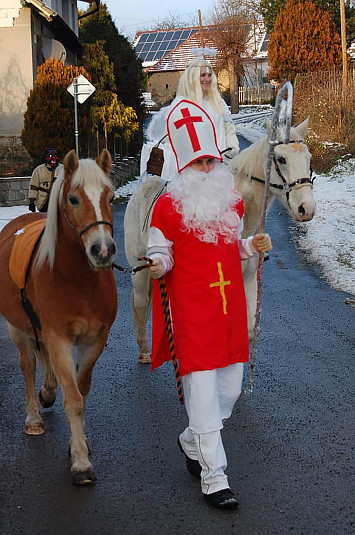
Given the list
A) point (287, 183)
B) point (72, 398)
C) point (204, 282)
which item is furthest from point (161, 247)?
point (287, 183)

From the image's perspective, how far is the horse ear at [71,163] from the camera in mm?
3978

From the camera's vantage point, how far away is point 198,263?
13.1 ft

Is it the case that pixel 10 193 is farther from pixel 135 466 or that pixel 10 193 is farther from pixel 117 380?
pixel 135 466

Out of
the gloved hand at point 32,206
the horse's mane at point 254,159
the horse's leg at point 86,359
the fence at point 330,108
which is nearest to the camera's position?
the horse's leg at point 86,359

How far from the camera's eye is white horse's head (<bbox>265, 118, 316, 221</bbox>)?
5363 millimetres

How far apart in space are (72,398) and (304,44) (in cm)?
3613

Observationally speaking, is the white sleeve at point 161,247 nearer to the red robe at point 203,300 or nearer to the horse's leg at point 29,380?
the red robe at point 203,300

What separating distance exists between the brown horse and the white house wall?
18.9m

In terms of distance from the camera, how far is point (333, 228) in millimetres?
13641

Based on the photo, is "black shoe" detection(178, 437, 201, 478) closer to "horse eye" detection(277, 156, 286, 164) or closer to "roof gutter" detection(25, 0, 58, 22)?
"horse eye" detection(277, 156, 286, 164)

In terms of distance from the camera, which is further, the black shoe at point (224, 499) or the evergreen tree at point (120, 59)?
the evergreen tree at point (120, 59)

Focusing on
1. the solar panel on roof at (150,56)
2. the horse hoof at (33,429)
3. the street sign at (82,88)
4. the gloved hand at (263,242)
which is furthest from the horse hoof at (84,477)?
the solar panel on roof at (150,56)

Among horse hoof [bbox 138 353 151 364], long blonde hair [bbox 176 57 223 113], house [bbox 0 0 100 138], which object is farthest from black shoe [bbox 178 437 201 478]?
house [bbox 0 0 100 138]

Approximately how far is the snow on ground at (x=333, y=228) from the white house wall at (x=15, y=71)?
4.01 m
